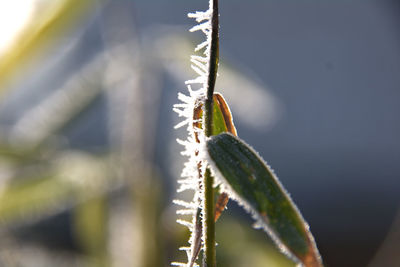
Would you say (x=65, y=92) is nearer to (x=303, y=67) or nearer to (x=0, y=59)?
(x=0, y=59)

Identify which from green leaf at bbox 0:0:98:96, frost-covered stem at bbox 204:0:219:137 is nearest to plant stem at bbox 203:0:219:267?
frost-covered stem at bbox 204:0:219:137

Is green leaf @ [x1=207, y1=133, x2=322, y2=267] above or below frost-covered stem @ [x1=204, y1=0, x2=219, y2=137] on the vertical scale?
below

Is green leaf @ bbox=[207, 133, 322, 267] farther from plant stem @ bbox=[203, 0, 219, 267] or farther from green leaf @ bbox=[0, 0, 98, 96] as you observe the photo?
green leaf @ bbox=[0, 0, 98, 96]

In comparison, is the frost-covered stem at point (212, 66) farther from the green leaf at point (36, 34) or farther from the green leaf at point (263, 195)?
the green leaf at point (36, 34)

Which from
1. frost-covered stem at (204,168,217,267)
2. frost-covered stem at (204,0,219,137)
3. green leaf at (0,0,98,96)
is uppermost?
green leaf at (0,0,98,96)

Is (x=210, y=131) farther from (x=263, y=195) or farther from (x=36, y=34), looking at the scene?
(x=36, y=34)

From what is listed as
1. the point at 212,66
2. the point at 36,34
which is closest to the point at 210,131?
the point at 212,66

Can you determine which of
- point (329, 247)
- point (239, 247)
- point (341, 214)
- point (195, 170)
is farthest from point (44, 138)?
point (341, 214)
